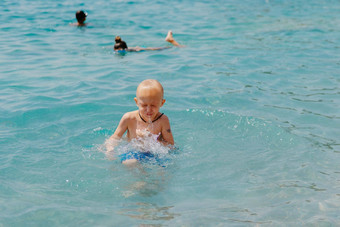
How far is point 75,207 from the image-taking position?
3.74 metres

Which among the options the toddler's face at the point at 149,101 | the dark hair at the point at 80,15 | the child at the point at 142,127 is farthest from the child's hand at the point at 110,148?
the dark hair at the point at 80,15

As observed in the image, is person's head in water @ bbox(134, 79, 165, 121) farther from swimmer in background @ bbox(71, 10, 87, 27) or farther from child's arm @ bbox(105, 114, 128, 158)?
swimmer in background @ bbox(71, 10, 87, 27)

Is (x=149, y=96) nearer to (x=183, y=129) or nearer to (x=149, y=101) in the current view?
(x=149, y=101)

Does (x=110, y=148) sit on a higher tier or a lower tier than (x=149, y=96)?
lower

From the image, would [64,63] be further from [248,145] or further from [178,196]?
[178,196]

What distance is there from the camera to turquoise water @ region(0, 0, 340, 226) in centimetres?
378

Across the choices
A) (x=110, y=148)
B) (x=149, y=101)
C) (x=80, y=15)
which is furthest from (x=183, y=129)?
(x=80, y=15)

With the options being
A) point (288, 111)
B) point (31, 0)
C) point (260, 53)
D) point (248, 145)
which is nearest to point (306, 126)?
point (288, 111)

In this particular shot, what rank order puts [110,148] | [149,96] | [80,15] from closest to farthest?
1. [149,96]
2. [110,148]
3. [80,15]

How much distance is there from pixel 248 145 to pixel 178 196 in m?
1.57

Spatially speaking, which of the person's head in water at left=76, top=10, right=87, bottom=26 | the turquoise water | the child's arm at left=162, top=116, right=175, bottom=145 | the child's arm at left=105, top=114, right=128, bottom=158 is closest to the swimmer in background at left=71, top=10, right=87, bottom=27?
the person's head in water at left=76, top=10, right=87, bottom=26

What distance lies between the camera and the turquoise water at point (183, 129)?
3.78 m

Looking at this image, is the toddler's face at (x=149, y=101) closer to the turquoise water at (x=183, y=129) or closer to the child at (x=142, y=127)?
the child at (x=142, y=127)

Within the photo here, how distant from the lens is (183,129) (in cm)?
586
